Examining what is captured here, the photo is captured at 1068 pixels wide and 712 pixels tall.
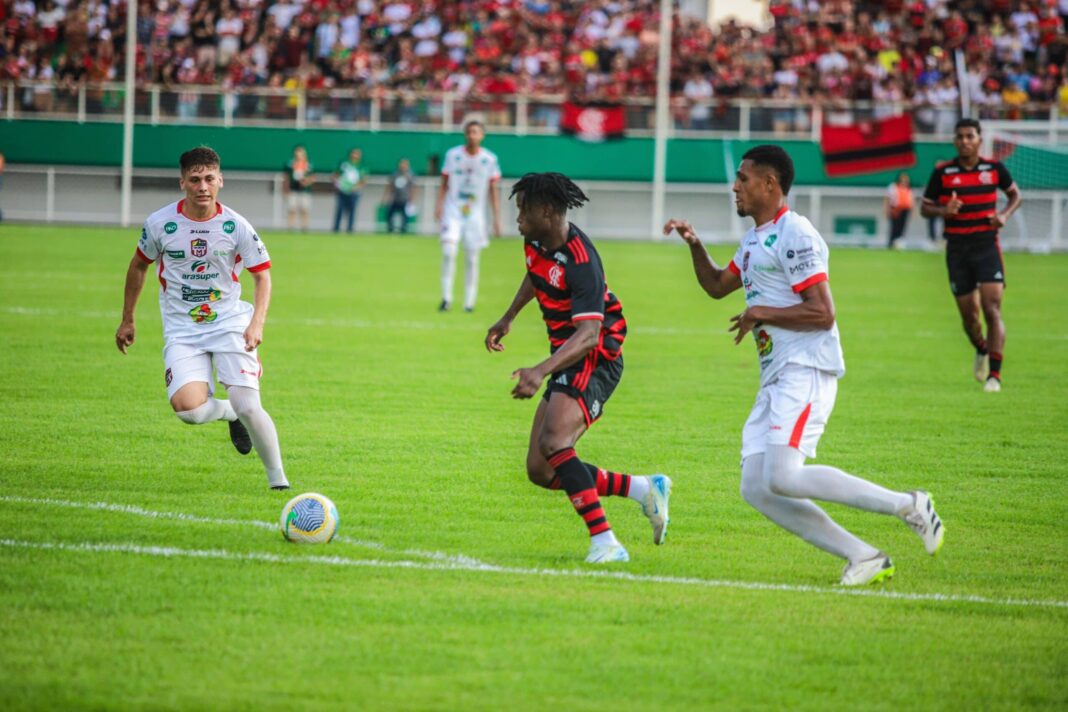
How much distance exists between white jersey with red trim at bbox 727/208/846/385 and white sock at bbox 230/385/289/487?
2991 mm

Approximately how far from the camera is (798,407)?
621 centimetres

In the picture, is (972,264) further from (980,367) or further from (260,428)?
(260,428)

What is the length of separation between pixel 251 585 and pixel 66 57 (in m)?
38.5

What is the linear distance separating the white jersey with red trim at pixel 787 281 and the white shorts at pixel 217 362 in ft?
10.3

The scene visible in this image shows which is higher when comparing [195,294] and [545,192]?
[545,192]

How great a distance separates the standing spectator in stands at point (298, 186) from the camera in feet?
126

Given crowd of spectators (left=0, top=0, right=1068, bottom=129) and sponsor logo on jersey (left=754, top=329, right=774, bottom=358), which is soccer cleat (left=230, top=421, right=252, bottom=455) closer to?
sponsor logo on jersey (left=754, top=329, right=774, bottom=358)

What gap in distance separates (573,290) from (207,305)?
2.67 m

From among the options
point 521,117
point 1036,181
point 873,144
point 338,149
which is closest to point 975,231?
point 1036,181

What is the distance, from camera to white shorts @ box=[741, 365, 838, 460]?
6191 millimetres

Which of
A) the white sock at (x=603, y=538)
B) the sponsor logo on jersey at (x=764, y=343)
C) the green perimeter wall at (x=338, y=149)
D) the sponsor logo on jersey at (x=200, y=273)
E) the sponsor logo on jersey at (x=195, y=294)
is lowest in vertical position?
the white sock at (x=603, y=538)

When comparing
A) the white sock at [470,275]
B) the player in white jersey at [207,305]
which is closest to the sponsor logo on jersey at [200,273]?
the player in white jersey at [207,305]

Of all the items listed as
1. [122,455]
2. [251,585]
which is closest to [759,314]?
[251,585]

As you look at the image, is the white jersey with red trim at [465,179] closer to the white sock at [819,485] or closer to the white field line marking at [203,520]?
the white field line marking at [203,520]
